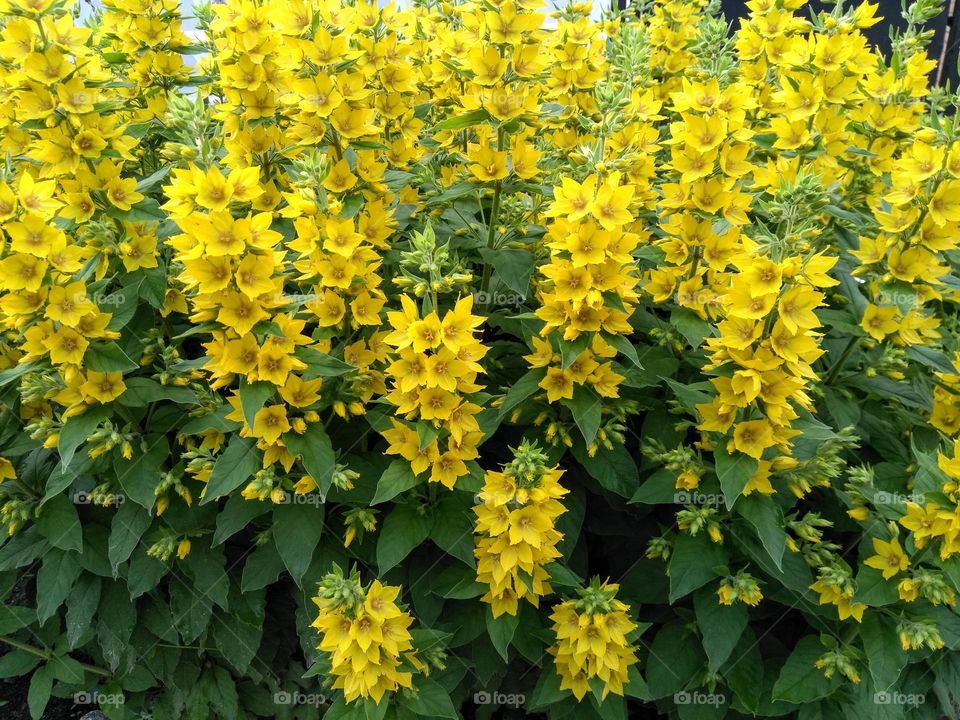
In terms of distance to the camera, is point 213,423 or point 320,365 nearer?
point 320,365

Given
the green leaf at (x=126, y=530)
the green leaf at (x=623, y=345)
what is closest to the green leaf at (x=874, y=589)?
the green leaf at (x=623, y=345)

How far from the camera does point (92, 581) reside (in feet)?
11.0

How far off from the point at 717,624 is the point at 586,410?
1056mm

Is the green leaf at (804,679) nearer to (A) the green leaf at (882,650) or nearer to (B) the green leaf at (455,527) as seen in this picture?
(A) the green leaf at (882,650)

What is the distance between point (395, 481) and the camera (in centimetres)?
267

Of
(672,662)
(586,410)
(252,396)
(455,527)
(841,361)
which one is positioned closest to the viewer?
(252,396)

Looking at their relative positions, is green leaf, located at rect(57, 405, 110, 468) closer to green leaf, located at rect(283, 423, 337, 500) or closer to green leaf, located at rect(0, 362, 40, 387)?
green leaf, located at rect(0, 362, 40, 387)

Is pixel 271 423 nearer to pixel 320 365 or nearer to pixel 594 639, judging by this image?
pixel 320 365

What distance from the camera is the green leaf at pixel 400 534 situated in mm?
2770

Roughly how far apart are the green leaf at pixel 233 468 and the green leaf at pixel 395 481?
0.48m

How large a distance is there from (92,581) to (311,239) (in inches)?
79.2

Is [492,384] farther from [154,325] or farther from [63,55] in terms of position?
[63,55]

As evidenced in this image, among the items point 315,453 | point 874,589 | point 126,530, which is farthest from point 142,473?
point 874,589

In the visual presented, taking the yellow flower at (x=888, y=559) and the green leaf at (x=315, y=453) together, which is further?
the yellow flower at (x=888, y=559)
